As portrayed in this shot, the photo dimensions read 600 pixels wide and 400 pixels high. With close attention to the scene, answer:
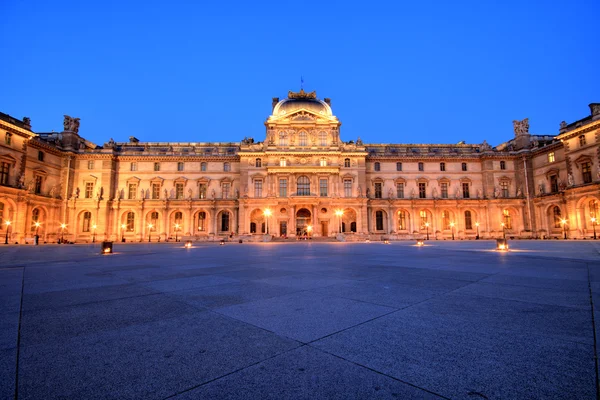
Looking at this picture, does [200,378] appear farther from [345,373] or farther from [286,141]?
[286,141]

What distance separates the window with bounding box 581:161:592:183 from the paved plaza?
4263 cm

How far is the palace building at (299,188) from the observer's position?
44.2m

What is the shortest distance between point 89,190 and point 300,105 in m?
35.5

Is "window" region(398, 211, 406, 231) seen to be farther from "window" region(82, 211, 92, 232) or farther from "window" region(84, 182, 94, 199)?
"window" region(84, 182, 94, 199)

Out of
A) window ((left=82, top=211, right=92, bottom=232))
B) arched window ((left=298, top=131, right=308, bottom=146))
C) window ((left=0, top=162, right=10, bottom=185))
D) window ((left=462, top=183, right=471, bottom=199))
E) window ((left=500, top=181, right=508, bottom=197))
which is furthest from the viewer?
window ((left=462, top=183, right=471, bottom=199))

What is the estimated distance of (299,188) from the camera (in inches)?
1825

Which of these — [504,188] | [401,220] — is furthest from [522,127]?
[401,220]

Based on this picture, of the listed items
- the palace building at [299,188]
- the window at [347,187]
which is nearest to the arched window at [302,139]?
the palace building at [299,188]

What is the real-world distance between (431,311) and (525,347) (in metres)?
1.32

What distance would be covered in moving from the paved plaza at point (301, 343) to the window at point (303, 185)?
4058cm

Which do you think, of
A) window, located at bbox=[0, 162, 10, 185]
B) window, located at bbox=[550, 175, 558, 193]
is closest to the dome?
window, located at bbox=[550, 175, 558, 193]

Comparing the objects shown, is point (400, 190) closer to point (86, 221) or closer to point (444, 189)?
point (444, 189)

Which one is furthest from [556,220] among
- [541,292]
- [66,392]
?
[66,392]

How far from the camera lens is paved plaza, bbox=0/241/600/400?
2.07 metres
